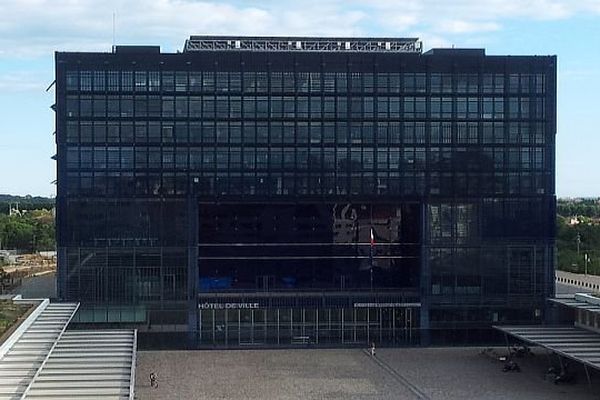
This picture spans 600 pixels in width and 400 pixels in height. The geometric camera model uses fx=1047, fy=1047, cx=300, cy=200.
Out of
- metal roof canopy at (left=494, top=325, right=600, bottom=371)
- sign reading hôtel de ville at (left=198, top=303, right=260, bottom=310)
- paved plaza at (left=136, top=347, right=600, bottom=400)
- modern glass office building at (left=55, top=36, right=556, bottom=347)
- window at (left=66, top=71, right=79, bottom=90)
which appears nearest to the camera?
metal roof canopy at (left=494, top=325, right=600, bottom=371)

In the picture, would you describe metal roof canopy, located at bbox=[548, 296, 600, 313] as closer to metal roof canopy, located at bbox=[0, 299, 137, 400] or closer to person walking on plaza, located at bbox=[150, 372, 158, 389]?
person walking on plaza, located at bbox=[150, 372, 158, 389]

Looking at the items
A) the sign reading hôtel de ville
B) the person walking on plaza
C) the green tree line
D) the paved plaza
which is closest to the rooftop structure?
the sign reading hôtel de ville

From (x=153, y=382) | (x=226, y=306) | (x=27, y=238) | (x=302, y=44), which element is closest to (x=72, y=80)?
(x=302, y=44)

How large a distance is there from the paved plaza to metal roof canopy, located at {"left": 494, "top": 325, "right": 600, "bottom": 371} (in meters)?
1.74

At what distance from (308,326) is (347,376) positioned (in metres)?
11.2

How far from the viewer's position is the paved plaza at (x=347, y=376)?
159ft

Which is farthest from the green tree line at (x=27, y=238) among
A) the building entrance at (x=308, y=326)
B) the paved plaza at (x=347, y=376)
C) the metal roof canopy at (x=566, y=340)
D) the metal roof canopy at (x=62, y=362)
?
the metal roof canopy at (x=566, y=340)

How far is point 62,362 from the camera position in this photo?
151 feet

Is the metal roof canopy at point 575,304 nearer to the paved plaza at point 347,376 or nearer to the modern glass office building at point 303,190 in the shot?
the modern glass office building at point 303,190

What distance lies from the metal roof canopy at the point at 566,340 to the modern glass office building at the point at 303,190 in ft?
Result: 22.4

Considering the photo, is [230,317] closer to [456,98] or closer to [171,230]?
[171,230]

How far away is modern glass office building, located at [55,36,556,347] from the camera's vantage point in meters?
63.6

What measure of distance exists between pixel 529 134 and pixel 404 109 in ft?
26.6

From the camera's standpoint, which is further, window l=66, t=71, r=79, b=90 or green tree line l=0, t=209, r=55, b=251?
green tree line l=0, t=209, r=55, b=251
